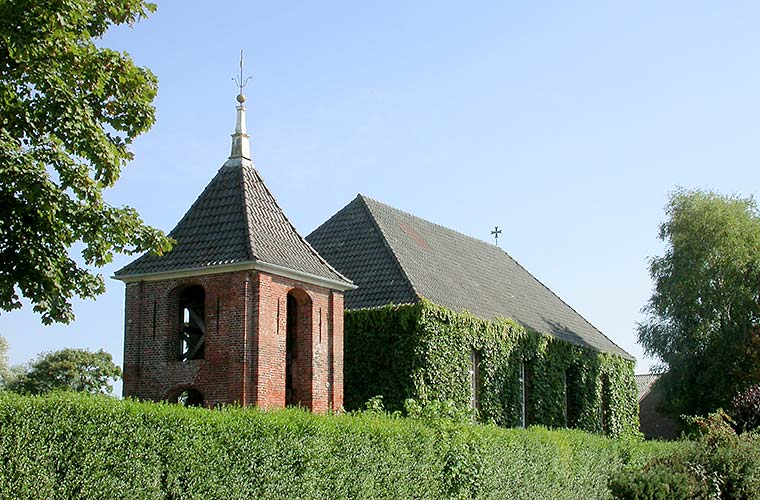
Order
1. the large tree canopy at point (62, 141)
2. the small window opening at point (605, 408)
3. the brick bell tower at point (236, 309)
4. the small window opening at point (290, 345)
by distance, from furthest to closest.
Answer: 1. the small window opening at point (605, 408)
2. the small window opening at point (290, 345)
3. the brick bell tower at point (236, 309)
4. the large tree canopy at point (62, 141)

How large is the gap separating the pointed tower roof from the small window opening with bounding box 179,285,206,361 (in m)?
0.69

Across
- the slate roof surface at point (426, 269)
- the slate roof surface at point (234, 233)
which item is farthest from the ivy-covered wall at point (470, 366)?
the slate roof surface at point (234, 233)

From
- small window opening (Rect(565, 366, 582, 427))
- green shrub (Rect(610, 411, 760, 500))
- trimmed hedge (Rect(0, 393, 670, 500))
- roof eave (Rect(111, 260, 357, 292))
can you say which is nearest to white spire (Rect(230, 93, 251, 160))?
roof eave (Rect(111, 260, 357, 292))

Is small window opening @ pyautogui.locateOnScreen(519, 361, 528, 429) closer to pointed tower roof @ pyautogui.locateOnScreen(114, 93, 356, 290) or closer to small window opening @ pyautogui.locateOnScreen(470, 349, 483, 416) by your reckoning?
small window opening @ pyautogui.locateOnScreen(470, 349, 483, 416)

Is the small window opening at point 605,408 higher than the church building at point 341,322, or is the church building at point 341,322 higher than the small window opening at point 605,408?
the church building at point 341,322

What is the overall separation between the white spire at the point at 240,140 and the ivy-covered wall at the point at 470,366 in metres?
5.79

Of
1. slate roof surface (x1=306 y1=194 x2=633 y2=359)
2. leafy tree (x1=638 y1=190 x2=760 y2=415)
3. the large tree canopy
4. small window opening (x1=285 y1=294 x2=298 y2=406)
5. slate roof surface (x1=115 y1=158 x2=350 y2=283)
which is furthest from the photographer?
leafy tree (x1=638 y1=190 x2=760 y2=415)

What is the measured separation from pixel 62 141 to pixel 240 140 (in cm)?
671

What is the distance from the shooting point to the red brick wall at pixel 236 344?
66.6 feet

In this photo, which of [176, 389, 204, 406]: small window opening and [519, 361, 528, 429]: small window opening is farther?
[519, 361, 528, 429]: small window opening

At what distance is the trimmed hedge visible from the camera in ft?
37.4

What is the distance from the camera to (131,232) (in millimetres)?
17828

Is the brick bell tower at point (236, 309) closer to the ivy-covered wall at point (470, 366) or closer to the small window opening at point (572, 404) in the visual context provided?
the ivy-covered wall at point (470, 366)

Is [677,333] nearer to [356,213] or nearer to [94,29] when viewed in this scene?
[356,213]
